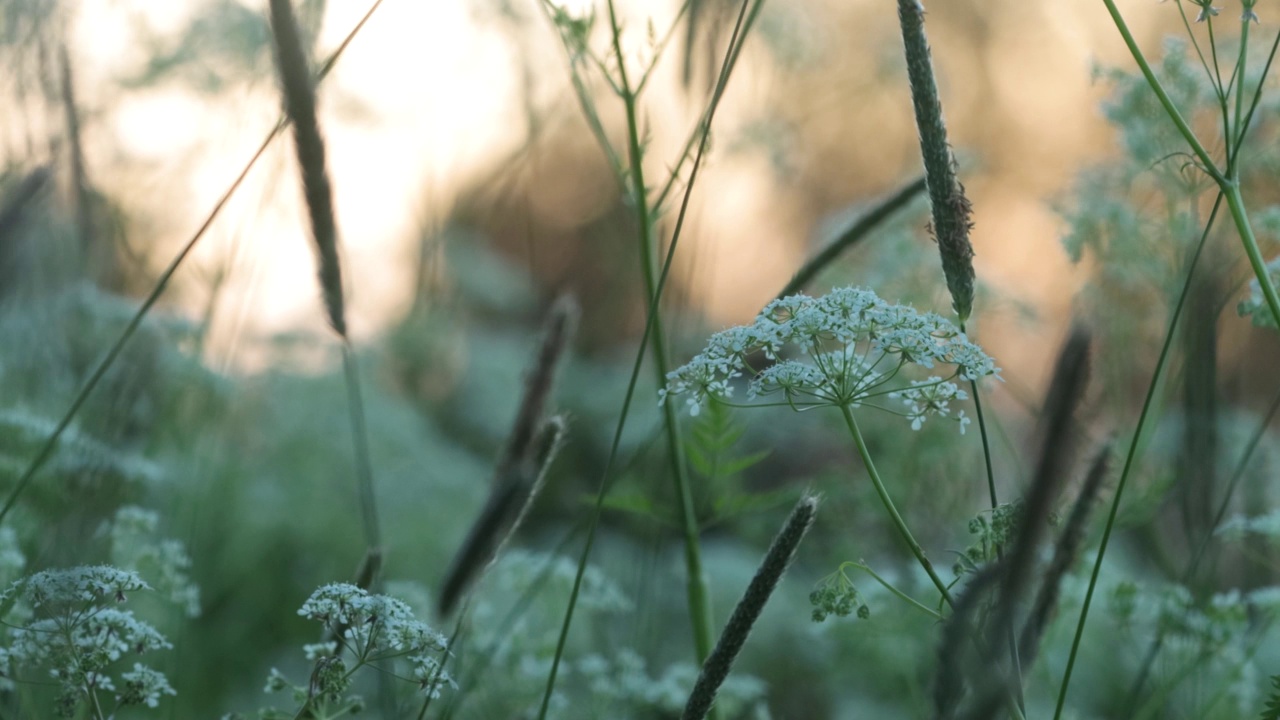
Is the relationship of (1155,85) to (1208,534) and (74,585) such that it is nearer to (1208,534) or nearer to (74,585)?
(1208,534)

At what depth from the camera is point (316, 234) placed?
4.04ft

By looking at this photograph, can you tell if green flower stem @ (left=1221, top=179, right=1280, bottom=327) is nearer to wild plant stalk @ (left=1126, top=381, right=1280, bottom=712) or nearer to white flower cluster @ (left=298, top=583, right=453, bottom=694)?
wild plant stalk @ (left=1126, top=381, right=1280, bottom=712)

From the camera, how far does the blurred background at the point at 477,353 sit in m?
1.99

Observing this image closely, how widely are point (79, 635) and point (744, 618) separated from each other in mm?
676

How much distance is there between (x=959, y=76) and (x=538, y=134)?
8.10 metres

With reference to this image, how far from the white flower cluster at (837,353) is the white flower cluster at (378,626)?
378 millimetres

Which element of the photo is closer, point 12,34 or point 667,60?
point 12,34

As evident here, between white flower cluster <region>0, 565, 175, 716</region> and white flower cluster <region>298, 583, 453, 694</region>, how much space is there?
0.17 meters

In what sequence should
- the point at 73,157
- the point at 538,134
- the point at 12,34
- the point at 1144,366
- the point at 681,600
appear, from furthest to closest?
the point at 681,600, the point at 1144,366, the point at 538,134, the point at 12,34, the point at 73,157

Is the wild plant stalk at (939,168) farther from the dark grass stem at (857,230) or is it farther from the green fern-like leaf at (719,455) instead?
the green fern-like leaf at (719,455)

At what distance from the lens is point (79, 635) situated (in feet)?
3.68

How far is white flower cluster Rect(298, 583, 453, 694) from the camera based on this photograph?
109cm

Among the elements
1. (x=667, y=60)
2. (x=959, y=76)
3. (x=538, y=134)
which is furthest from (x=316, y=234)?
(x=959, y=76)

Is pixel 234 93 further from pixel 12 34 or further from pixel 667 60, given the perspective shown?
pixel 667 60
